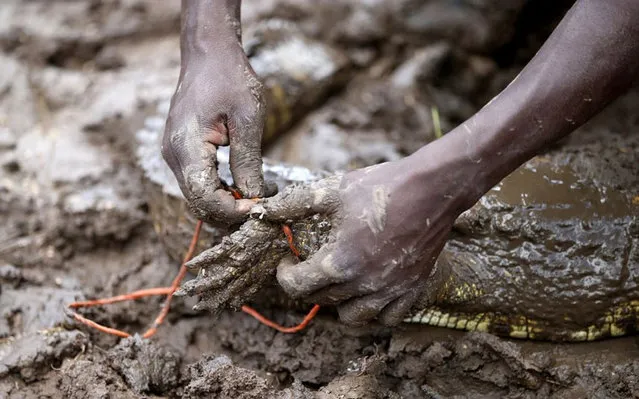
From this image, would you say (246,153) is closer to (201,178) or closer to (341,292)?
(201,178)

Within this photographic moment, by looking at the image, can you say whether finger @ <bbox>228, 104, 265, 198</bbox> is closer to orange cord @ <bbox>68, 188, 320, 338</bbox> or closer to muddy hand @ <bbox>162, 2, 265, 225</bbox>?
muddy hand @ <bbox>162, 2, 265, 225</bbox>

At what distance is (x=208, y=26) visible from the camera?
2.28 metres

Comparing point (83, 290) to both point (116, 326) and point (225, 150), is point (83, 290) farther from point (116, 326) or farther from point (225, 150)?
point (225, 150)

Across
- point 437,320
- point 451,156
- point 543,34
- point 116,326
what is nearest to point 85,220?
point 116,326

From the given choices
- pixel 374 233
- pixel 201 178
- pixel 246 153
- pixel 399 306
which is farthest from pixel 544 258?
pixel 201 178

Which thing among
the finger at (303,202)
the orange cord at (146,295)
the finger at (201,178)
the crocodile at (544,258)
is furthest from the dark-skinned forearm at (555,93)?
the orange cord at (146,295)

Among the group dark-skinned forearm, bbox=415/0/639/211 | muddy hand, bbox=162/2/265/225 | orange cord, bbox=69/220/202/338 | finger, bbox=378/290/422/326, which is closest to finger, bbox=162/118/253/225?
muddy hand, bbox=162/2/265/225

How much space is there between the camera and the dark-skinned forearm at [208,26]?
89.0 inches

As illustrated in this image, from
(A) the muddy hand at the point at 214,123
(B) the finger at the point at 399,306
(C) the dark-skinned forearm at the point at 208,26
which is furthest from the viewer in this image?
(C) the dark-skinned forearm at the point at 208,26

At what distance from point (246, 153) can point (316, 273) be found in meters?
0.47

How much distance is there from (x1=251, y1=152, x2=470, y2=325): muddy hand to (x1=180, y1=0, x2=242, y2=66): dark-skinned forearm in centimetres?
63

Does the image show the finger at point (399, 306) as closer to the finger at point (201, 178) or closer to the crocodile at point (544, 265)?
the crocodile at point (544, 265)

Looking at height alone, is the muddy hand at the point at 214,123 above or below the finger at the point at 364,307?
above

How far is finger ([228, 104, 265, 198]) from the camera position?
6.95 ft
